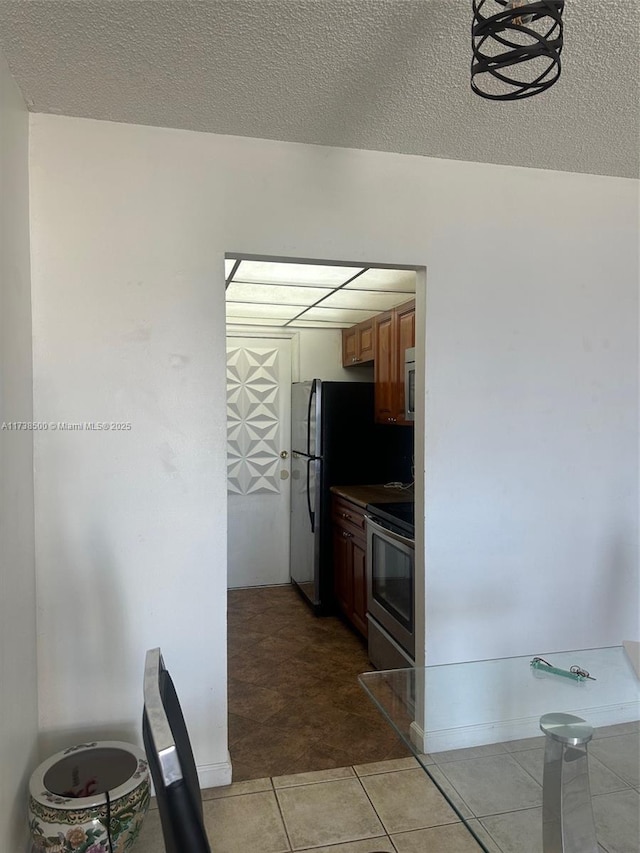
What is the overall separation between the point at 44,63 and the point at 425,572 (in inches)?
84.1

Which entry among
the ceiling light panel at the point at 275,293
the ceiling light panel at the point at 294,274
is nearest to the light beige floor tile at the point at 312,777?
the ceiling light panel at the point at 294,274

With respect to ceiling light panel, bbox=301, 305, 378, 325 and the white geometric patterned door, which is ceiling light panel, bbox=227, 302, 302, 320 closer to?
ceiling light panel, bbox=301, 305, 378, 325

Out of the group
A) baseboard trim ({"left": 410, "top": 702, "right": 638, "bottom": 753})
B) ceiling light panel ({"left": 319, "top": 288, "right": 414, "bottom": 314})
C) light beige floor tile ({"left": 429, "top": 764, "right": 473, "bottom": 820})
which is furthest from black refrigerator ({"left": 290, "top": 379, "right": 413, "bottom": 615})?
light beige floor tile ({"left": 429, "top": 764, "right": 473, "bottom": 820})

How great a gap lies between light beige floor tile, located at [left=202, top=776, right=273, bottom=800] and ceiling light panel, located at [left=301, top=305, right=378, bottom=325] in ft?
8.78

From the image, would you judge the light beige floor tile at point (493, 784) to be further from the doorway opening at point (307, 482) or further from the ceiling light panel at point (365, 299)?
the ceiling light panel at point (365, 299)

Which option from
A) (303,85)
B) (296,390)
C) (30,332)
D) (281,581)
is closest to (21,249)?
(30,332)

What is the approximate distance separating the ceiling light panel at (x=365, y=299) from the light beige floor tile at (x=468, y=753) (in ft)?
7.91

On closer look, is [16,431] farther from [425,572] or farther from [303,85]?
[425,572]

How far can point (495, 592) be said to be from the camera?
96.3 inches

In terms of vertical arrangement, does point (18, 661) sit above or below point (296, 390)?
below

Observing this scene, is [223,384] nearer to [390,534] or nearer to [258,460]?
[390,534]

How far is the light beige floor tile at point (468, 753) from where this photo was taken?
1350 millimetres

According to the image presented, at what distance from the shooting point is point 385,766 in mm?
2324

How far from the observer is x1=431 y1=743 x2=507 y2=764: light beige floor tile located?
1350mm
